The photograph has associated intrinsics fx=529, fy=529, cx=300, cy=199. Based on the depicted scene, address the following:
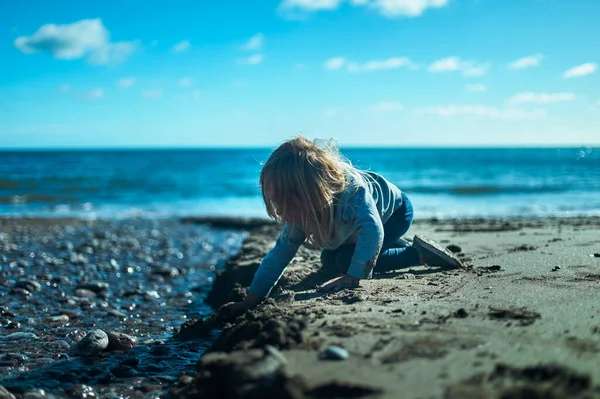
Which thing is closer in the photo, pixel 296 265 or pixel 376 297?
pixel 376 297

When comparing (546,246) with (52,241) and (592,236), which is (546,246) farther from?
(52,241)

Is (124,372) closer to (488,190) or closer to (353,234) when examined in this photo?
(353,234)

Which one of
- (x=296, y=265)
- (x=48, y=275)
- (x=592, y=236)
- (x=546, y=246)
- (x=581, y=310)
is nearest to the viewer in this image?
(x=581, y=310)

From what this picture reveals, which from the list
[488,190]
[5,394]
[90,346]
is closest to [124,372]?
[90,346]

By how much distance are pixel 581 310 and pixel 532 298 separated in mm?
324

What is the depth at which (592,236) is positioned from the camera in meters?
5.62

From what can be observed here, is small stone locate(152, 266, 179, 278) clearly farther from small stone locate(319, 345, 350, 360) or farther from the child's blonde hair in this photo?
small stone locate(319, 345, 350, 360)

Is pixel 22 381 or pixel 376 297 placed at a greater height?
pixel 376 297

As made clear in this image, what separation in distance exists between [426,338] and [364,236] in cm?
124

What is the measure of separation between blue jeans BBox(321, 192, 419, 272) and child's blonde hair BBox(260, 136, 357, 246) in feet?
1.89

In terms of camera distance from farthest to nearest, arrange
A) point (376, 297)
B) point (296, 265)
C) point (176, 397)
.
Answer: point (296, 265), point (376, 297), point (176, 397)

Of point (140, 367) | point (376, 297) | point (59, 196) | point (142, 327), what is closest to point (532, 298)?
point (376, 297)

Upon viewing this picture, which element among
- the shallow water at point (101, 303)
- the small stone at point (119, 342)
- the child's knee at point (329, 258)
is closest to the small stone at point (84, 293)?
the shallow water at point (101, 303)

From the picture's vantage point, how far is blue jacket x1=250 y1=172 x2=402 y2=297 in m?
3.46
